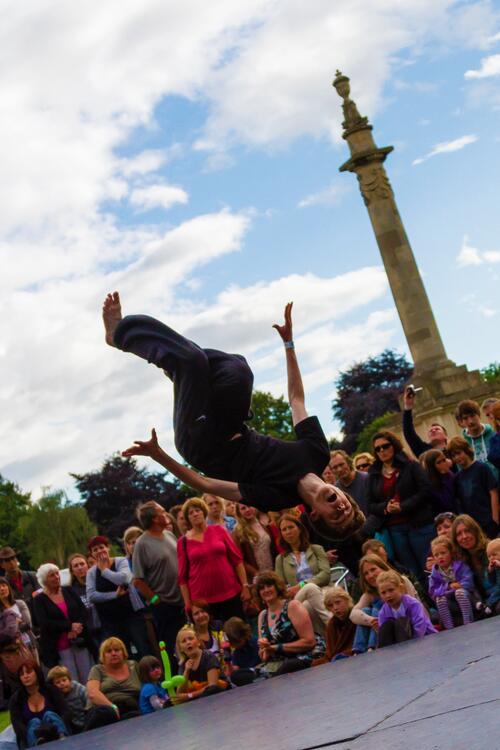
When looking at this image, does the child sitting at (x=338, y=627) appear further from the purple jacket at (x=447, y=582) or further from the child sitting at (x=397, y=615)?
the purple jacket at (x=447, y=582)

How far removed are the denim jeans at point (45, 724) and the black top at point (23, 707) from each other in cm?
8

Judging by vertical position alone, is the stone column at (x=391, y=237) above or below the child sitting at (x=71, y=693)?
above

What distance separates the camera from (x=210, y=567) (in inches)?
415

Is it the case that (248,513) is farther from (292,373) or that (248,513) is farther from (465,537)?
(292,373)

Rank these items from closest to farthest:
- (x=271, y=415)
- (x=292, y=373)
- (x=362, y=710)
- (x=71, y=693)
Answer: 1. (x=362, y=710)
2. (x=292, y=373)
3. (x=71, y=693)
4. (x=271, y=415)

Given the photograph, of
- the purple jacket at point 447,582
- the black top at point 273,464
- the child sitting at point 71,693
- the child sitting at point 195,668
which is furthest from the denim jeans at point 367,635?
the child sitting at point 71,693

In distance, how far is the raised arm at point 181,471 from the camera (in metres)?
7.34

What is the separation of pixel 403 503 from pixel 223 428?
3206 mm

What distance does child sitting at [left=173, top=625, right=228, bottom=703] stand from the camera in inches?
389

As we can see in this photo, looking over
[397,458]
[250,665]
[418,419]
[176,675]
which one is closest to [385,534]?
[397,458]

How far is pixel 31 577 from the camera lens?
12391mm

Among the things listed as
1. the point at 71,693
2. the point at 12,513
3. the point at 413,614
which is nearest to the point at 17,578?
the point at 71,693

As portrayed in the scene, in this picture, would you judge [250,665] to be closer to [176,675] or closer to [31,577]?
A: [176,675]

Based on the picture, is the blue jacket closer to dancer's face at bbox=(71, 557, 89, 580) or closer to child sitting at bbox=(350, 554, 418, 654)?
child sitting at bbox=(350, 554, 418, 654)
